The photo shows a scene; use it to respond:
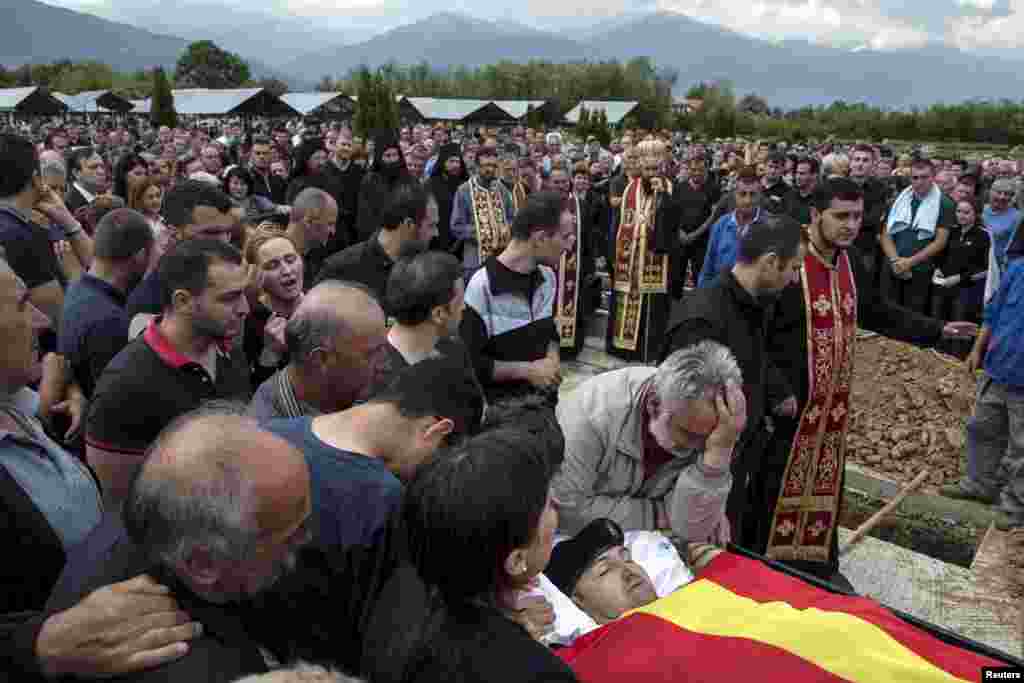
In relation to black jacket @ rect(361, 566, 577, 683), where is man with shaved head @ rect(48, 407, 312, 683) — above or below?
above

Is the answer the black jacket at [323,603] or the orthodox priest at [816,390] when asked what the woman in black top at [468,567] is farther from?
the orthodox priest at [816,390]

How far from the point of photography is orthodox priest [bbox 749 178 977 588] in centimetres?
423

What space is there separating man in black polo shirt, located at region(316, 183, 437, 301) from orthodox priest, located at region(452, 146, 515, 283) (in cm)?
334

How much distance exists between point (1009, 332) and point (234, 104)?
120 ft

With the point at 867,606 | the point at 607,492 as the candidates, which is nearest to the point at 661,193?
the point at 607,492

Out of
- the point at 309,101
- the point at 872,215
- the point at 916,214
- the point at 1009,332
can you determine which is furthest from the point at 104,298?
the point at 309,101

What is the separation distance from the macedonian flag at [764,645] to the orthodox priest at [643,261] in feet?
18.6

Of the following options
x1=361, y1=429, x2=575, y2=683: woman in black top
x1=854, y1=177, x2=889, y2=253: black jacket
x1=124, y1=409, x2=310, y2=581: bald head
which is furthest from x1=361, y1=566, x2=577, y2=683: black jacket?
x1=854, y1=177, x2=889, y2=253: black jacket

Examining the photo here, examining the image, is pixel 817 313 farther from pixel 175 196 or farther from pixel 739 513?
pixel 175 196

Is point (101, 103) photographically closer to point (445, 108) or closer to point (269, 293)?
point (445, 108)

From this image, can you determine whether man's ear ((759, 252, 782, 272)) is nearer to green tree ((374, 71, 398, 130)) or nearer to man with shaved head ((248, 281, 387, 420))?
man with shaved head ((248, 281, 387, 420))

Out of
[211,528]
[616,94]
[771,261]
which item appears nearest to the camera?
[211,528]

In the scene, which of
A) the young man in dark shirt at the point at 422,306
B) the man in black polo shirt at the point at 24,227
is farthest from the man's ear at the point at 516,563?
the man in black polo shirt at the point at 24,227

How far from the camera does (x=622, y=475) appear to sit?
9.34 ft
